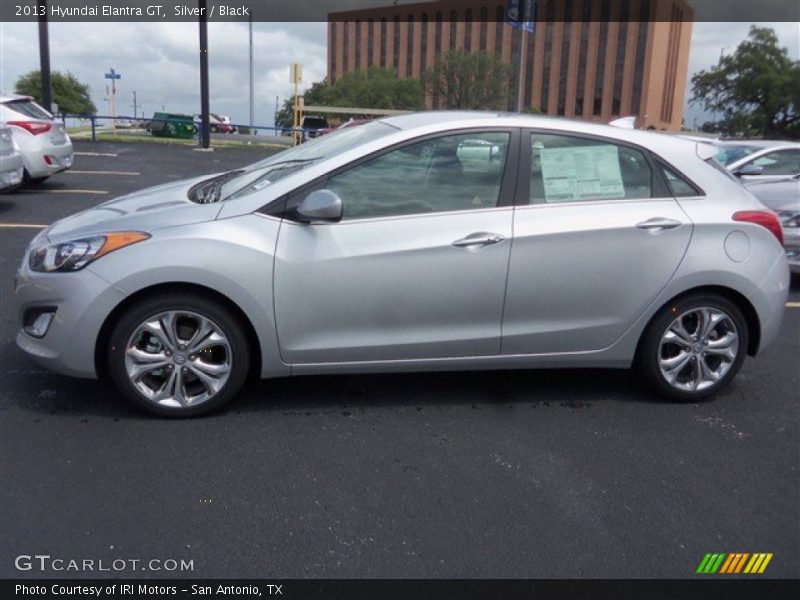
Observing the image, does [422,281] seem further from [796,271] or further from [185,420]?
[796,271]

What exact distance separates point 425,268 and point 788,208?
17.2ft

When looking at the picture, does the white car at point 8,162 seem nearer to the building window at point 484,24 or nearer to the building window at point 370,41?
the building window at point 484,24

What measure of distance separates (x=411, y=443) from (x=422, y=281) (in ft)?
2.67

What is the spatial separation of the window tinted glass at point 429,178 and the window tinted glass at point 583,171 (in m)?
0.21

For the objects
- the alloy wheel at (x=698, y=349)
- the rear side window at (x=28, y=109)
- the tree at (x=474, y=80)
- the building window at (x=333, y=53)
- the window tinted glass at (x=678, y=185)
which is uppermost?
the building window at (x=333, y=53)

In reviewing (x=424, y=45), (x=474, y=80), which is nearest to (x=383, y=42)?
(x=424, y=45)

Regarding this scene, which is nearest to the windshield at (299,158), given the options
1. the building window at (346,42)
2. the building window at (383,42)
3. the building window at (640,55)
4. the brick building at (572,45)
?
the brick building at (572,45)

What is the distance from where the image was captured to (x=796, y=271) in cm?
748

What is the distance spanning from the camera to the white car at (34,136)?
39.1 feet

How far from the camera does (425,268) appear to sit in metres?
3.92

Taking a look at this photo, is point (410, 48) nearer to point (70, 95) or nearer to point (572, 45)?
point (572, 45)

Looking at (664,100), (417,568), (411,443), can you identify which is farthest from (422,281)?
(664,100)
